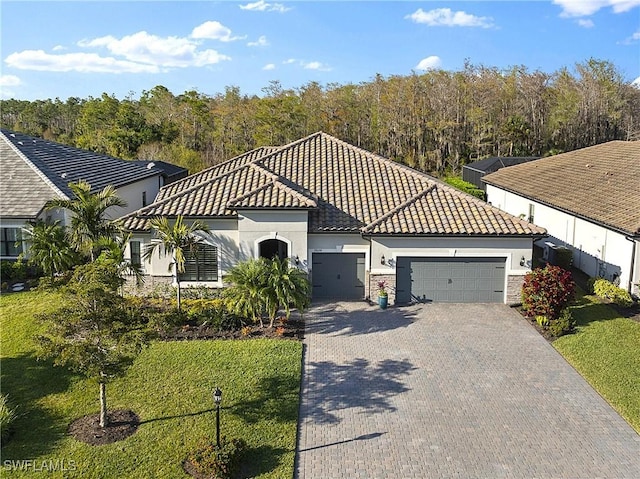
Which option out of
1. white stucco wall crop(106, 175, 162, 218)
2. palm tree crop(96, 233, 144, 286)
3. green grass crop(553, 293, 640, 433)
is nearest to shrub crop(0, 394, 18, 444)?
palm tree crop(96, 233, 144, 286)

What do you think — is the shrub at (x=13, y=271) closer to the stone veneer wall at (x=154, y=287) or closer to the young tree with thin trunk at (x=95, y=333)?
the stone veneer wall at (x=154, y=287)

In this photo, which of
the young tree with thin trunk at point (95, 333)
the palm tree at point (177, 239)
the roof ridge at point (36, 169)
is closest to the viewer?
the young tree with thin trunk at point (95, 333)

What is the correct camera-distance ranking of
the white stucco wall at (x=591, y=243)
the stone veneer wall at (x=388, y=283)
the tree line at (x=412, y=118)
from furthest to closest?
the tree line at (x=412, y=118) → the stone veneer wall at (x=388, y=283) → the white stucco wall at (x=591, y=243)

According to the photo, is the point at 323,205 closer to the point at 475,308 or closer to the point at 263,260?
the point at 263,260

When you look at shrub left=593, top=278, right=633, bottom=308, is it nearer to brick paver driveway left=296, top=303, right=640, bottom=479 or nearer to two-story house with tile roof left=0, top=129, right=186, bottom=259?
brick paver driveway left=296, top=303, right=640, bottom=479

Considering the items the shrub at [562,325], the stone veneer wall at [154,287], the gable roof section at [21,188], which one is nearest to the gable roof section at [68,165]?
the gable roof section at [21,188]

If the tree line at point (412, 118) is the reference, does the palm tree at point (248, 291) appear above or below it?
below
